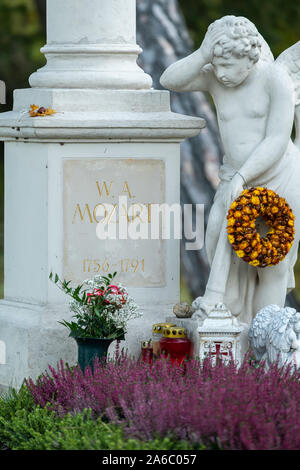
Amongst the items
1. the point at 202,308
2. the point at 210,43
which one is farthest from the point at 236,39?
the point at 202,308

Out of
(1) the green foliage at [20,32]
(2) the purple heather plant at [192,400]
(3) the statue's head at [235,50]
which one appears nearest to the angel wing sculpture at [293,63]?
(3) the statue's head at [235,50]

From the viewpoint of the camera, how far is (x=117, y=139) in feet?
25.7

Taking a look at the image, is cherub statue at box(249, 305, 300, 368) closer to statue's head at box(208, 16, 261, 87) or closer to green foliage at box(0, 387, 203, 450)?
green foliage at box(0, 387, 203, 450)

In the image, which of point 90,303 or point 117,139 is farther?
point 117,139

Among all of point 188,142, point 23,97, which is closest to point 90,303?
point 23,97

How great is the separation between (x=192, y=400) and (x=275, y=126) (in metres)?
2.33

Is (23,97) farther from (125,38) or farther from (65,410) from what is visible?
(65,410)

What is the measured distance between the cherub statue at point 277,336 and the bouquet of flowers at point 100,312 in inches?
32.7

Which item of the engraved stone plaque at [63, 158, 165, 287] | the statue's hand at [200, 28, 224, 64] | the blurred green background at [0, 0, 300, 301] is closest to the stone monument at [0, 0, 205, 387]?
the engraved stone plaque at [63, 158, 165, 287]

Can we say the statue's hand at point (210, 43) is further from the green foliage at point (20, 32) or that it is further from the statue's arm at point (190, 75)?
the green foliage at point (20, 32)

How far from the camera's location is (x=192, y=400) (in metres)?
5.89

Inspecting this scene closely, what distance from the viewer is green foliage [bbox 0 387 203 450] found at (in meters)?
5.75
